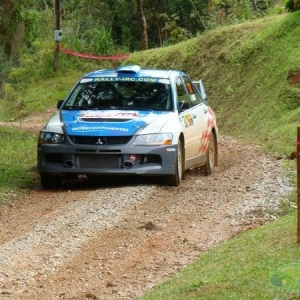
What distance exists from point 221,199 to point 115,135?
175cm

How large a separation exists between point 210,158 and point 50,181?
3.00m

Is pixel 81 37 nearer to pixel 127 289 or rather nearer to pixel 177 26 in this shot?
pixel 177 26

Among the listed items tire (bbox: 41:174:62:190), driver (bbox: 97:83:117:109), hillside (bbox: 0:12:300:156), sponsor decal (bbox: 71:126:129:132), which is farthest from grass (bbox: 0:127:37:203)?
hillside (bbox: 0:12:300:156)

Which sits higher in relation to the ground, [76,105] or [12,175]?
[76,105]

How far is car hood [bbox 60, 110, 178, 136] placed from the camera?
1342 cm

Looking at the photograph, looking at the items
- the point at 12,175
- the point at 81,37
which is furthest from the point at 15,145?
the point at 81,37

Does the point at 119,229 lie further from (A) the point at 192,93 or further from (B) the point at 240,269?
(A) the point at 192,93

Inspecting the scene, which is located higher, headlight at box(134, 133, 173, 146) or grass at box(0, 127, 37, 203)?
headlight at box(134, 133, 173, 146)

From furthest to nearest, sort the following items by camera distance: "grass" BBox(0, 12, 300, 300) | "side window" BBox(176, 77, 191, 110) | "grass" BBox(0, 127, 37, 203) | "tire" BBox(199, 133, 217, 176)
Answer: "tire" BBox(199, 133, 217, 176)
"side window" BBox(176, 77, 191, 110)
"grass" BBox(0, 127, 37, 203)
"grass" BBox(0, 12, 300, 300)

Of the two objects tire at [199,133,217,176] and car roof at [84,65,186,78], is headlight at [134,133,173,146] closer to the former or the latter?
car roof at [84,65,186,78]

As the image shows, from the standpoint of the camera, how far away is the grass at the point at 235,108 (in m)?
7.64

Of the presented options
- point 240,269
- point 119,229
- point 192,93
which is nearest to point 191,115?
point 192,93

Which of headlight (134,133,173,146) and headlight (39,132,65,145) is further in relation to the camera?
headlight (39,132,65,145)

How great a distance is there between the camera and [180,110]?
14.4 metres
